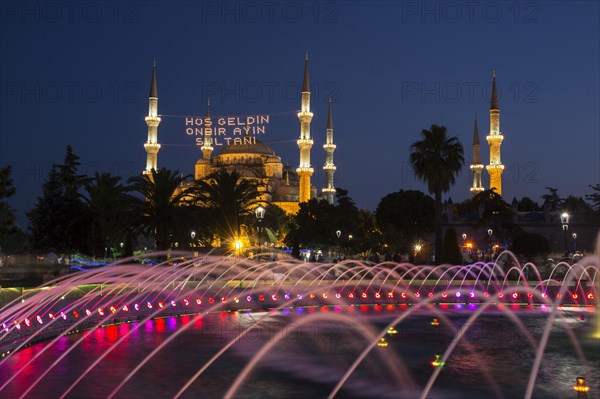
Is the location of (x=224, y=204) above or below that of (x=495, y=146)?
below

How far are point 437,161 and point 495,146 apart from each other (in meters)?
35.8

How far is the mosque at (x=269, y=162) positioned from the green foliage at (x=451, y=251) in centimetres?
4938

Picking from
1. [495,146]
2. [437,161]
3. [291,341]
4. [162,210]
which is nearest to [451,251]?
[437,161]

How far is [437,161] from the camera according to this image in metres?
42.6

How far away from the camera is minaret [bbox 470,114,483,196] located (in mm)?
85812

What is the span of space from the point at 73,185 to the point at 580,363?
49345mm

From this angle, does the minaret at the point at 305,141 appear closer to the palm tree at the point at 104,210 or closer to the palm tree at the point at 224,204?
the palm tree at the point at 104,210

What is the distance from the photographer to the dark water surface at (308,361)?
9.87 m

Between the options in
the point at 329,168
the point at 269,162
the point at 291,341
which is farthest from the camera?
the point at 269,162

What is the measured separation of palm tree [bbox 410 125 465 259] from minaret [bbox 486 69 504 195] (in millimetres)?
33179

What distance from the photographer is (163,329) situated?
644 inches

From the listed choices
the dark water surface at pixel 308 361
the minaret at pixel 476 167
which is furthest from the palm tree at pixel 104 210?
the minaret at pixel 476 167

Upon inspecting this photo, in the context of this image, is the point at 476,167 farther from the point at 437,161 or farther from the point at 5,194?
the point at 5,194

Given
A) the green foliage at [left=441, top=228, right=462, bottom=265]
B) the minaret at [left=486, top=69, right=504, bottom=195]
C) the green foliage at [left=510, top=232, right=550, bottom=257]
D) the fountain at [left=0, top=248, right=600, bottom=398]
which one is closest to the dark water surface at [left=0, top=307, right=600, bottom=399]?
the fountain at [left=0, top=248, right=600, bottom=398]
